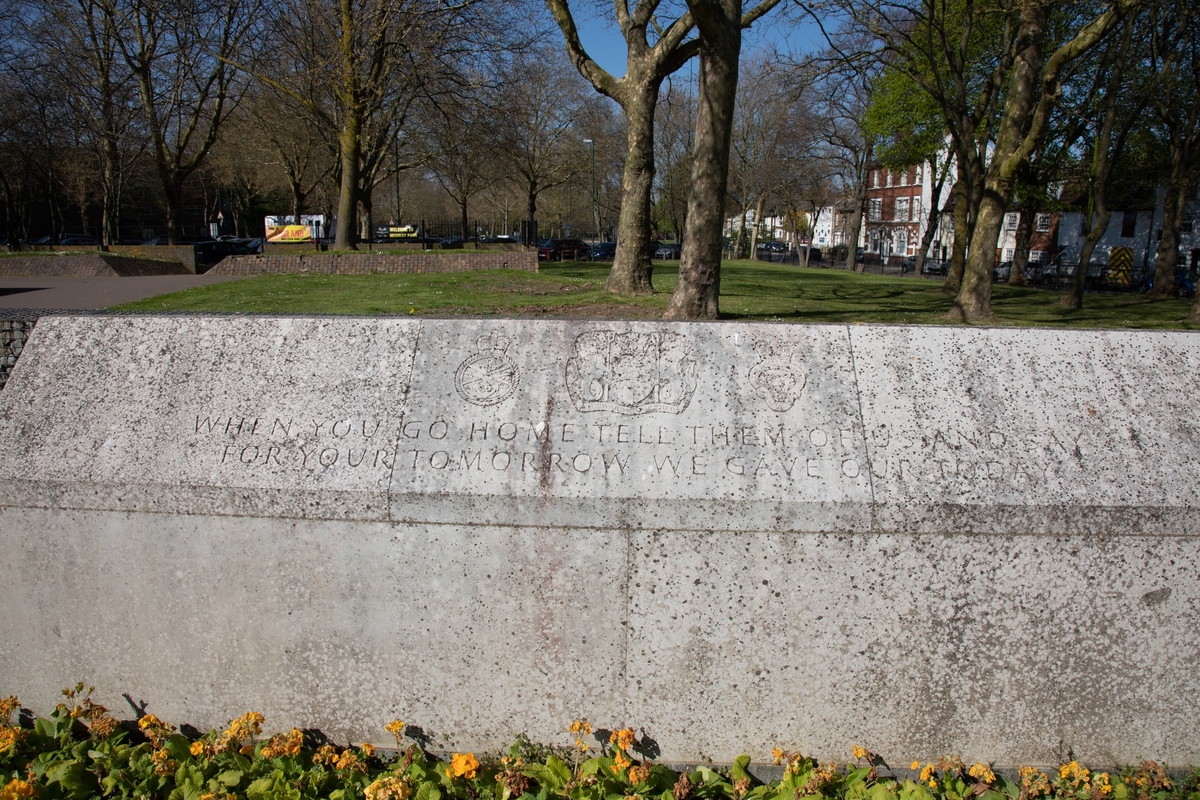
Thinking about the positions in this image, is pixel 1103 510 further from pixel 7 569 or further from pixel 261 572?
pixel 7 569

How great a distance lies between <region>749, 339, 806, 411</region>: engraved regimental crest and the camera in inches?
121

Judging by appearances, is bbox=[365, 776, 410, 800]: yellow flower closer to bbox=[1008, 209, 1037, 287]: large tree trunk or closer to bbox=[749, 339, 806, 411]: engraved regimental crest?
bbox=[749, 339, 806, 411]: engraved regimental crest

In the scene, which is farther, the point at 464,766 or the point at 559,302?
the point at 559,302

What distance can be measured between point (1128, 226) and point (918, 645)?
50204mm

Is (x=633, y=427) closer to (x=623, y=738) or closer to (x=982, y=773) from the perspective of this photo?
(x=623, y=738)

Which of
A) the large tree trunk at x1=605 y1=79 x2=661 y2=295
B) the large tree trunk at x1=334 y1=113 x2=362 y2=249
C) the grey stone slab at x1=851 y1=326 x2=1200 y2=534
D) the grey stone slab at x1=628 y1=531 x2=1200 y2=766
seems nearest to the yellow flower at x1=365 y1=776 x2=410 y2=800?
the grey stone slab at x1=628 y1=531 x2=1200 y2=766

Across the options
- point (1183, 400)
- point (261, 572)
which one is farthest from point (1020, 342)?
point (261, 572)

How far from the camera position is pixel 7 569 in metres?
3.09

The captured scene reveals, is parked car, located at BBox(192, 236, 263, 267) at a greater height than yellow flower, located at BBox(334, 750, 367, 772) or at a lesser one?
greater

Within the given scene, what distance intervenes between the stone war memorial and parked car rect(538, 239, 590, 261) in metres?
32.9

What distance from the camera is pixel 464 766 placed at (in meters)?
2.69

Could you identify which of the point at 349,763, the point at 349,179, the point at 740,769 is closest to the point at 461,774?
the point at 349,763

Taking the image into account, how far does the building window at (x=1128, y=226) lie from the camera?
4216cm

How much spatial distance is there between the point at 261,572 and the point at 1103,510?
3214 millimetres
